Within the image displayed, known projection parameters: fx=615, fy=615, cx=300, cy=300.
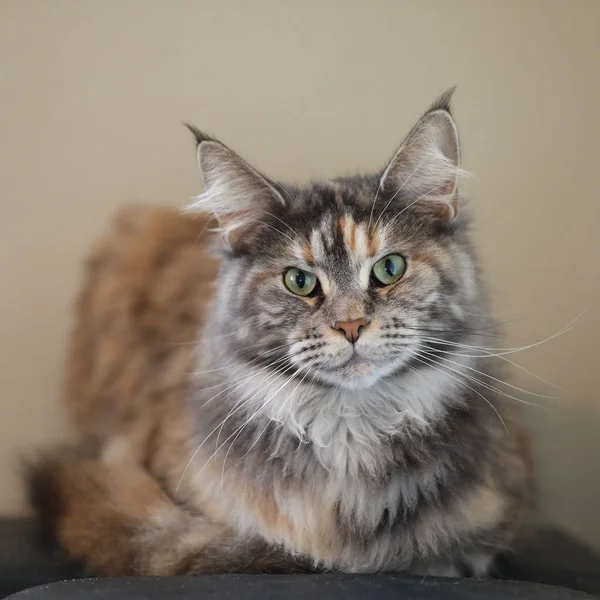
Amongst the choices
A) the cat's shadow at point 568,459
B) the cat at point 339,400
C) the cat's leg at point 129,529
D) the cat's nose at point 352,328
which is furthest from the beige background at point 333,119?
the cat's nose at point 352,328

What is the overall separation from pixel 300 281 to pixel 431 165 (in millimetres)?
339

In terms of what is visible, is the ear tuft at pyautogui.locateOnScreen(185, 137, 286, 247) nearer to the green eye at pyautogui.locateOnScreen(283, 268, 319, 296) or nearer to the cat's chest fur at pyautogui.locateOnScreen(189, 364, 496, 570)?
the green eye at pyautogui.locateOnScreen(283, 268, 319, 296)

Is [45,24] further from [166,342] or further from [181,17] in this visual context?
[166,342]

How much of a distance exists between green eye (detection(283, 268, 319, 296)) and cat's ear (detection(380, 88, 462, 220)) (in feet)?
0.76

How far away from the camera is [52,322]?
1.91m

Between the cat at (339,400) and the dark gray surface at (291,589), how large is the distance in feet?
0.41

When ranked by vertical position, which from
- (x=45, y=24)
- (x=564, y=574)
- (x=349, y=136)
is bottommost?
(x=564, y=574)

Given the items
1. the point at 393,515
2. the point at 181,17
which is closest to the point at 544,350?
the point at 393,515

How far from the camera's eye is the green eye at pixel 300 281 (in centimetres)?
116

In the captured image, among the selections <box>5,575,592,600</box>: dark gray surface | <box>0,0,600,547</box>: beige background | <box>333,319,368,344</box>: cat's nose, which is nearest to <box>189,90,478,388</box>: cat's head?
<box>333,319,368,344</box>: cat's nose

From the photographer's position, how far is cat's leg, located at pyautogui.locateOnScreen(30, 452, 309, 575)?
3.82 feet

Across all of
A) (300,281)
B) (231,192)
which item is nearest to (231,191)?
(231,192)

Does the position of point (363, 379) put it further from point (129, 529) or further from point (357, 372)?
point (129, 529)

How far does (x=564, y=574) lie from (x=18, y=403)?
1567 mm
